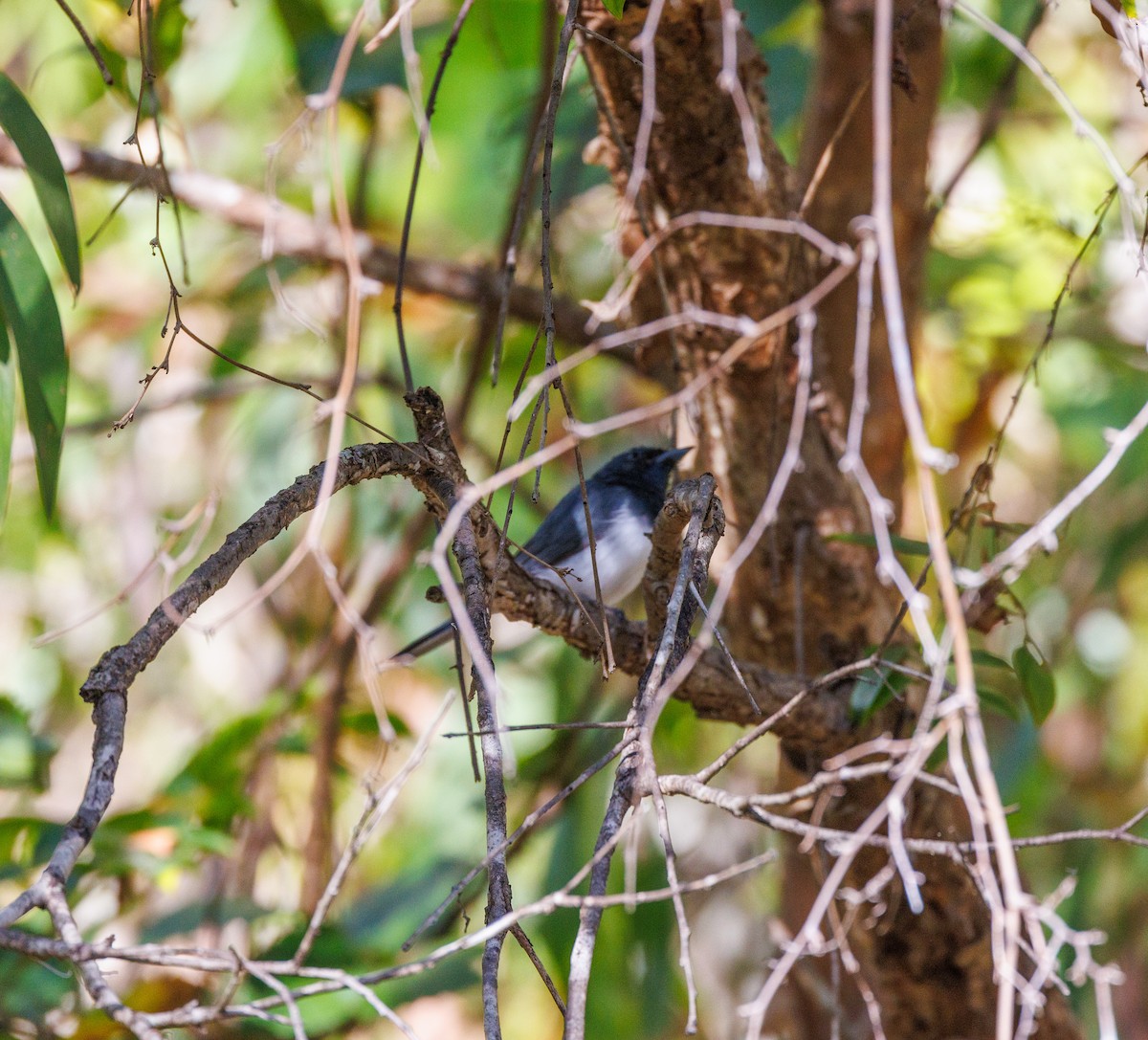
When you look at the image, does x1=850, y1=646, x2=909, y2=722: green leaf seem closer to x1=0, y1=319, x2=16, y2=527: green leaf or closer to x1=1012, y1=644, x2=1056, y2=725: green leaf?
x1=1012, y1=644, x2=1056, y2=725: green leaf

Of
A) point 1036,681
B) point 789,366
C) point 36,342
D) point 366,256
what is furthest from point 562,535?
point 36,342

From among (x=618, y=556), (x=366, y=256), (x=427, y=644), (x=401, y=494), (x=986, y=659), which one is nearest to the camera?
(x=986, y=659)

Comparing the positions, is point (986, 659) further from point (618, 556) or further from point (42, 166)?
point (618, 556)

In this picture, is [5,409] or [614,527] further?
[614,527]

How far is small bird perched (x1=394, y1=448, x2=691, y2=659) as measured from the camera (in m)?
Result: 3.94

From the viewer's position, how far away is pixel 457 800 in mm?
5086

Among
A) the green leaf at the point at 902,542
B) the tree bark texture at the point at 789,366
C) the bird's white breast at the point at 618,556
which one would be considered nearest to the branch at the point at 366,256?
the tree bark texture at the point at 789,366

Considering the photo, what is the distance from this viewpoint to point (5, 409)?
1.86 metres

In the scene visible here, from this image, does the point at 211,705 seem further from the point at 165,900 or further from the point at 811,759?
the point at 811,759

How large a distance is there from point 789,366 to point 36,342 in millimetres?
1597

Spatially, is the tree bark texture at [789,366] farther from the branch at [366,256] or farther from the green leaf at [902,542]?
the branch at [366,256]

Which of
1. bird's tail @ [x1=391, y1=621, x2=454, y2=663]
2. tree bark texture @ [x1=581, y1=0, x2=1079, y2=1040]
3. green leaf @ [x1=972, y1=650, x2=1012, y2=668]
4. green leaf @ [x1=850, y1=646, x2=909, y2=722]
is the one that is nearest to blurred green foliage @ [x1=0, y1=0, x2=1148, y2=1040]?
bird's tail @ [x1=391, y1=621, x2=454, y2=663]

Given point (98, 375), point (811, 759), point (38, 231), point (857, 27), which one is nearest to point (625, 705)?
point (811, 759)

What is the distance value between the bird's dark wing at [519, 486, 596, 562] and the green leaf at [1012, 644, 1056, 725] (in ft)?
6.22
